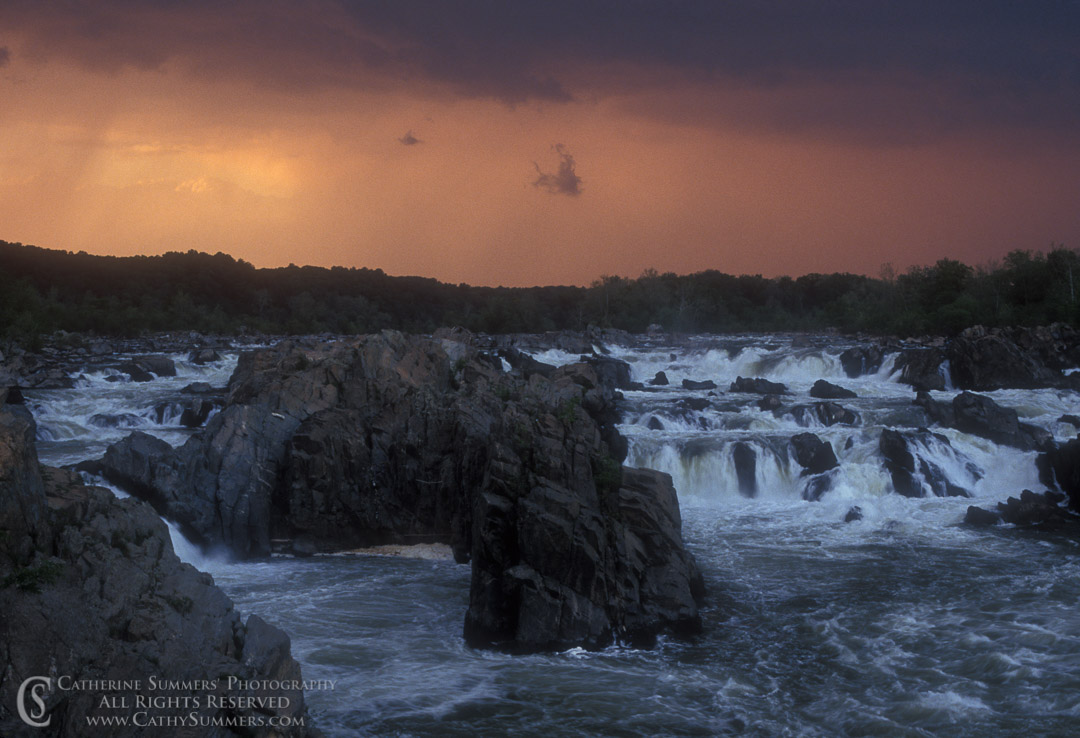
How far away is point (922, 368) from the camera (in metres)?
43.5

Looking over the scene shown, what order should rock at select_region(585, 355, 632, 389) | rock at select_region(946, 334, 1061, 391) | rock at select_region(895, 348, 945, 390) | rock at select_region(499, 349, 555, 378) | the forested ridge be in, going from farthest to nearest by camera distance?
1. the forested ridge
2. rock at select_region(585, 355, 632, 389)
3. rock at select_region(499, 349, 555, 378)
4. rock at select_region(895, 348, 945, 390)
5. rock at select_region(946, 334, 1061, 391)

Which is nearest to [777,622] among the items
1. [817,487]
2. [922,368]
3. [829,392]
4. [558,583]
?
[558,583]

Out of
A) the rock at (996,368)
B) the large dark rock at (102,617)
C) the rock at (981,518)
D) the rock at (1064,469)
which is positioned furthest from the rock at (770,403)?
the large dark rock at (102,617)

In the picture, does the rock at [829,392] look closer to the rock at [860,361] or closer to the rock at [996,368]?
the rock at [996,368]

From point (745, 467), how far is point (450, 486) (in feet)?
34.6

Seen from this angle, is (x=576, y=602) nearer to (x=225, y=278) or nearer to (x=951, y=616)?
(x=951, y=616)

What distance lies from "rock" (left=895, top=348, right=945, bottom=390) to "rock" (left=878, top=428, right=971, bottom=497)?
15470mm

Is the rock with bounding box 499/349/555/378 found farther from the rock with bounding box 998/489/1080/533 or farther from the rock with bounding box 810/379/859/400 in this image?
the rock with bounding box 998/489/1080/533

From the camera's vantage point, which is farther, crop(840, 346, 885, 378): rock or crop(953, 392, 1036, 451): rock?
crop(840, 346, 885, 378): rock

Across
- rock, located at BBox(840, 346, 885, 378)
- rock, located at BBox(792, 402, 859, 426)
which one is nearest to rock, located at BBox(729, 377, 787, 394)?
rock, located at BBox(792, 402, 859, 426)

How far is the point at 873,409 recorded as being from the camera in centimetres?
3466

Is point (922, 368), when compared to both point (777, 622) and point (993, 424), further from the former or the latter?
point (777, 622)

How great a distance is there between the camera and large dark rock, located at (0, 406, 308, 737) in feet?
28.0

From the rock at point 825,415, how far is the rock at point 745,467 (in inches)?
242
